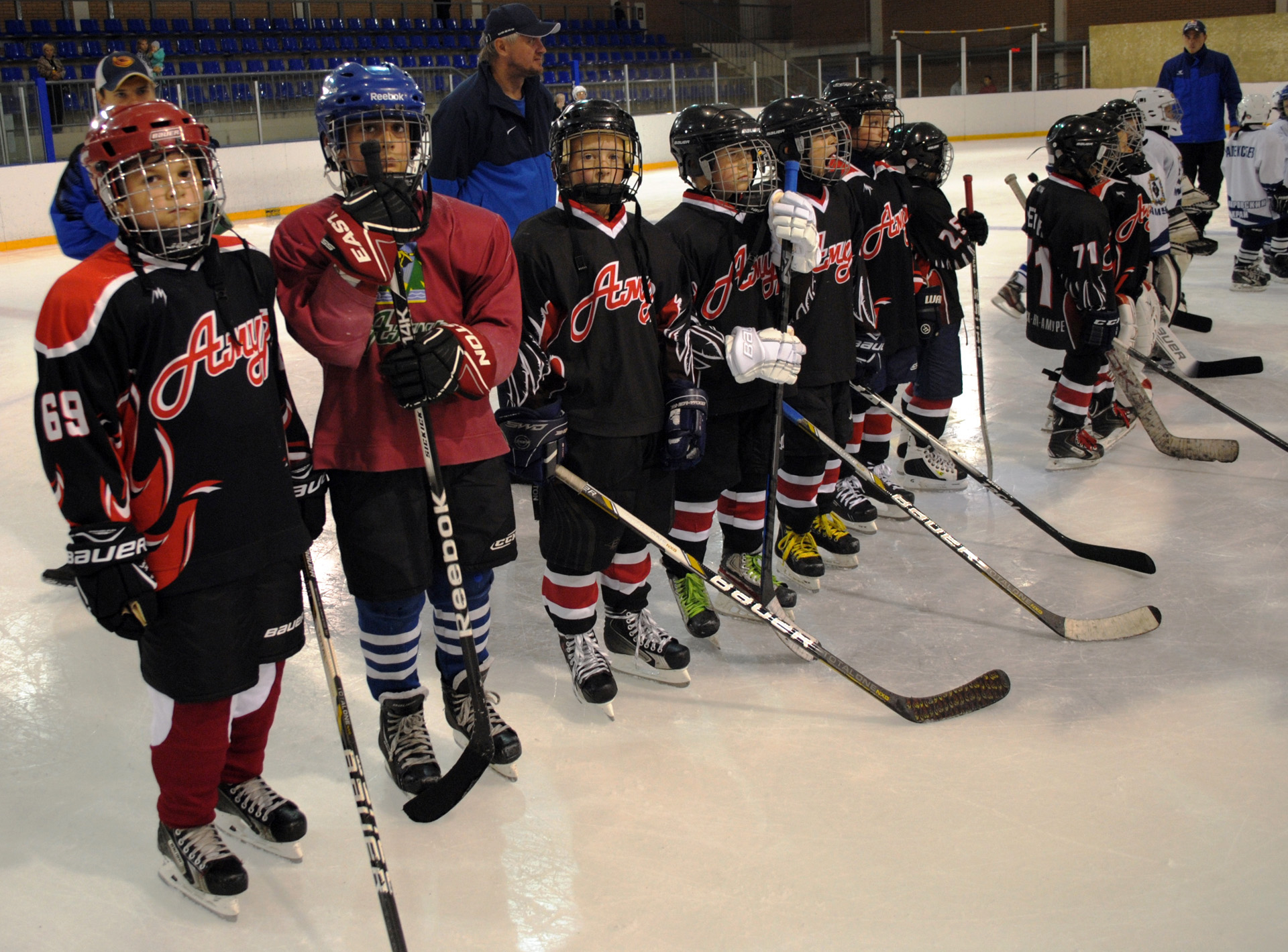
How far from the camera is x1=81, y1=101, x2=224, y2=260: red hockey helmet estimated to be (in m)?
1.58

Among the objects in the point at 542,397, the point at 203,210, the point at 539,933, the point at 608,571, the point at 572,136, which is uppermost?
the point at 572,136

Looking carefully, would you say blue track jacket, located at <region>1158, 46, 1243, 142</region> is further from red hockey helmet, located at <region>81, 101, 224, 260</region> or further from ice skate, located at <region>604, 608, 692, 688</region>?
red hockey helmet, located at <region>81, 101, 224, 260</region>

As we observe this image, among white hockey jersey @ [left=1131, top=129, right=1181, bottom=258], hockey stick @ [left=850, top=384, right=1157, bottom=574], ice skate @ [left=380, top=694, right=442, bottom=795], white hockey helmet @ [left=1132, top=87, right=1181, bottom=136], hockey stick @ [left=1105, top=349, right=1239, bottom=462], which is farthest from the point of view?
white hockey helmet @ [left=1132, top=87, right=1181, bottom=136]

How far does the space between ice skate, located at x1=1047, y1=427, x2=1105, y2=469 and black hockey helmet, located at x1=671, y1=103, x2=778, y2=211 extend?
1845 mm

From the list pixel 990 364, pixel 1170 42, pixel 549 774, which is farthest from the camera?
pixel 1170 42

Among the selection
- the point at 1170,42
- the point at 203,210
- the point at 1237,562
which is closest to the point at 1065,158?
the point at 1237,562

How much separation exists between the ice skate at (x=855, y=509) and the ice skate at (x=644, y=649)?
96 centimetres

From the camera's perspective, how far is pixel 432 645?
8.95 ft

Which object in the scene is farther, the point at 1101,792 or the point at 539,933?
the point at 1101,792

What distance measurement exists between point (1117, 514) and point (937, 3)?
62.9 ft

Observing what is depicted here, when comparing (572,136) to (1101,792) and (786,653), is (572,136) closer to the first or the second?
(786,653)

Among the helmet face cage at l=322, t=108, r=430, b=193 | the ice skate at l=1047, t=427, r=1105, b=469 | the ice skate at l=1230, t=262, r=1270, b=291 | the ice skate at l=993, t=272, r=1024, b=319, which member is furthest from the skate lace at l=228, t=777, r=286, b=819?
the ice skate at l=1230, t=262, r=1270, b=291

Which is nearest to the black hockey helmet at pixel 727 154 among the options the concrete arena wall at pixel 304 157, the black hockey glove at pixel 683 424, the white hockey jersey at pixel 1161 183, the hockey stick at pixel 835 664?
the black hockey glove at pixel 683 424

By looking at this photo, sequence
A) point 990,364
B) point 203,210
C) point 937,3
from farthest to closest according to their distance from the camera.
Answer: point 937,3 → point 990,364 → point 203,210
